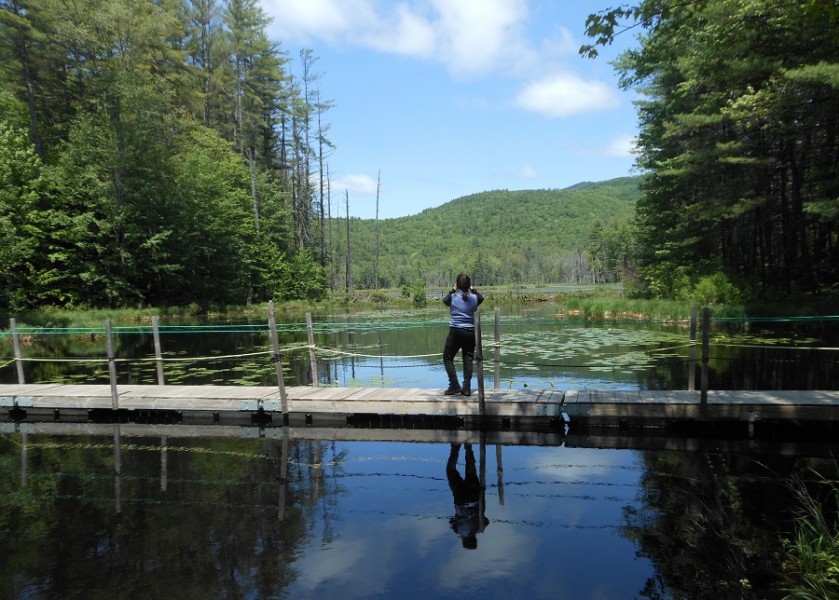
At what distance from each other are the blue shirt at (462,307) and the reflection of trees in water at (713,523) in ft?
9.81

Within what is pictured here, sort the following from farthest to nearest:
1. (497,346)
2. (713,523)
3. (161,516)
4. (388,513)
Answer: (497,346) → (388,513) → (161,516) → (713,523)

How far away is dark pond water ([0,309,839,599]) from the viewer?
434 cm

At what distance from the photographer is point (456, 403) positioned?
872 centimetres

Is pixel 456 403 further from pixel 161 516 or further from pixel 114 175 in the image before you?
pixel 114 175

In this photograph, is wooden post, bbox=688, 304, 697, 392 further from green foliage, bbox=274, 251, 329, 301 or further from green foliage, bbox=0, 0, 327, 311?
green foliage, bbox=274, 251, 329, 301

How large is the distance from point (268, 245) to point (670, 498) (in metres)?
42.3

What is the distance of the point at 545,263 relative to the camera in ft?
486

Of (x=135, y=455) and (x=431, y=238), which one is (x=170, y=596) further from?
(x=431, y=238)

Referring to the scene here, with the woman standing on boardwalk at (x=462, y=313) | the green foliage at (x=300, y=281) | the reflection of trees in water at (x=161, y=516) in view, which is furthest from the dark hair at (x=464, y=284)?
the green foliage at (x=300, y=281)

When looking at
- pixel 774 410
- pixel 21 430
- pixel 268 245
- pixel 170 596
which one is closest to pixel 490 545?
pixel 170 596

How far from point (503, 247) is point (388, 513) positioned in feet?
524

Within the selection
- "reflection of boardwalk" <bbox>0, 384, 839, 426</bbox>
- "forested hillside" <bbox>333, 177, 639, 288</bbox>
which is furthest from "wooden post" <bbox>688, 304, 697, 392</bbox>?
"forested hillside" <bbox>333, 177, 639, 288</bbox>

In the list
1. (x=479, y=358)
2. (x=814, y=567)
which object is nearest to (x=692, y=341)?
(x=479, y=358)

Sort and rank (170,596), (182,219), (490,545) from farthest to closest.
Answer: (182,219) < (490,545) < (170,596)
